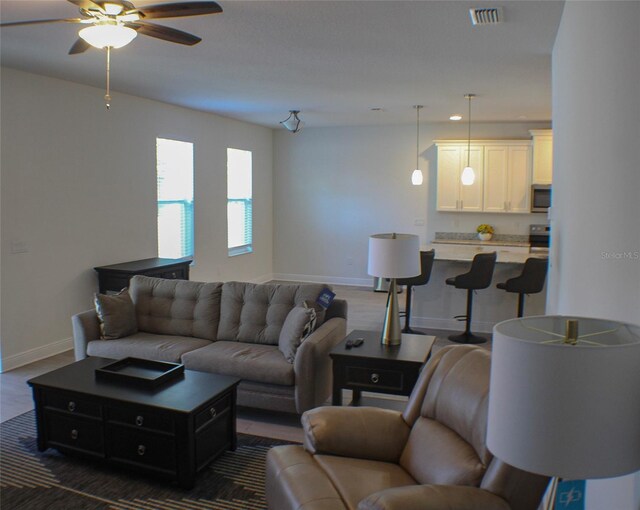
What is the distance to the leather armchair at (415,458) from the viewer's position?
194 cm

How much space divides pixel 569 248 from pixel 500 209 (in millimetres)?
5916

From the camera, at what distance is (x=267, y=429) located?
402cm

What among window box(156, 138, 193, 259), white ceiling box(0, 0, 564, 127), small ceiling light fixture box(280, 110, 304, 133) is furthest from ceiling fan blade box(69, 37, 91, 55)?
small ceiling light fixture box(280, 110, 304, 133)

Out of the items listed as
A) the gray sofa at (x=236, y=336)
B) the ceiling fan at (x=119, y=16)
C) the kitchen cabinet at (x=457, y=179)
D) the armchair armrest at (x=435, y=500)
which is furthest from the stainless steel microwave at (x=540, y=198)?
the armchair armrest at (x=435, y=500)

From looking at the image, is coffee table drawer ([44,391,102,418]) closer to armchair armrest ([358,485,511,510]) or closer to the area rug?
the area rug

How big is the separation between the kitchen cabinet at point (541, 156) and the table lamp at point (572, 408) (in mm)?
8025

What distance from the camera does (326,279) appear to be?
405 inches

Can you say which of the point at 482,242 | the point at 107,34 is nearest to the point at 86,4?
the point at 107,34

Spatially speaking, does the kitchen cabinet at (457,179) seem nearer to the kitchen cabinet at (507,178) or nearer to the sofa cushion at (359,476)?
the kitchen cabinet at (507,178)

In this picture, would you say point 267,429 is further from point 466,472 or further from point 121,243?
point 121,243

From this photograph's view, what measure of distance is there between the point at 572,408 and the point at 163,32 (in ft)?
9.62

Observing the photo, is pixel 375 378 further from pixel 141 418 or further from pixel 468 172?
pixel 468 172

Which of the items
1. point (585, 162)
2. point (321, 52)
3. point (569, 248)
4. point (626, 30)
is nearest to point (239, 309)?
point (321, 52)

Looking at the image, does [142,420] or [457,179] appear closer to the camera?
[142,420]
